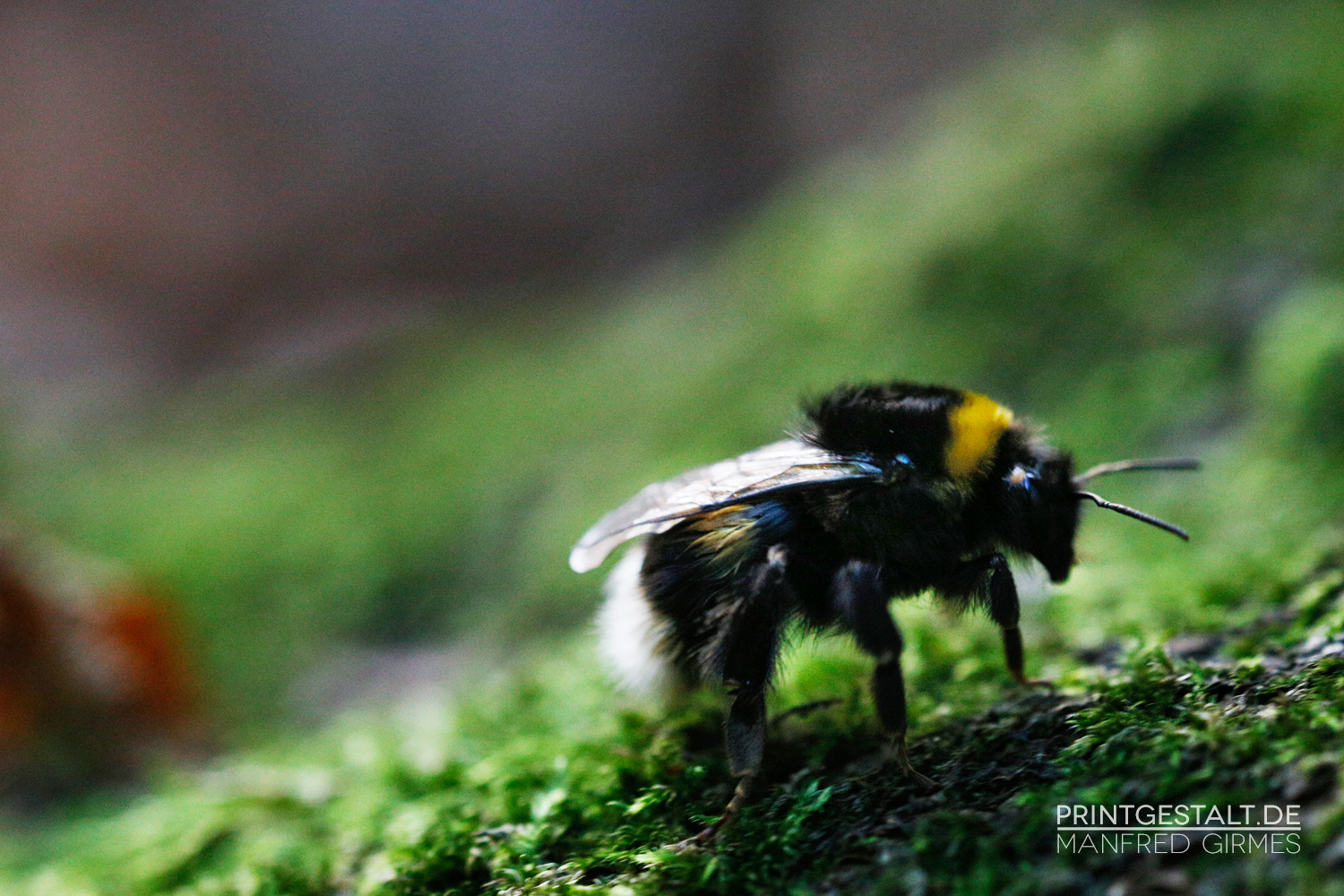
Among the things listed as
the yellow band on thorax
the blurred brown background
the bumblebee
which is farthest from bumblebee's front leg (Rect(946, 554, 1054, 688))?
the blurred brown background

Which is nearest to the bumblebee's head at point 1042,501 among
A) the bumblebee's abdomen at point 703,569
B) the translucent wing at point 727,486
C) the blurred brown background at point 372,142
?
the translucent wing at point 727,486

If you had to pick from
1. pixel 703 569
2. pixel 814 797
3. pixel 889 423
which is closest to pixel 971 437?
pixel 889 423

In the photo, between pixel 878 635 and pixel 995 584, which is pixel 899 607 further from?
pixel 878 635

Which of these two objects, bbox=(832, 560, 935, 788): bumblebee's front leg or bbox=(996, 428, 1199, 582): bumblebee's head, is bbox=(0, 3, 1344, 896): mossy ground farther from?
bbox=(996, 428, 1199, 582): bumblebee's head

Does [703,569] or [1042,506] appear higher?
[1042,506]

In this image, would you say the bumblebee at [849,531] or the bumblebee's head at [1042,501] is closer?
the bumblebee at [849,531]

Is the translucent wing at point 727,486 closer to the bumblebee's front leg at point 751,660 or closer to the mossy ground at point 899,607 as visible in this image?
the bumblebee's front leg at point 751,660

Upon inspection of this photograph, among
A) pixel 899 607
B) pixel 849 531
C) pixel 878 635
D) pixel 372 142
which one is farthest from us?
pixel 372 142
